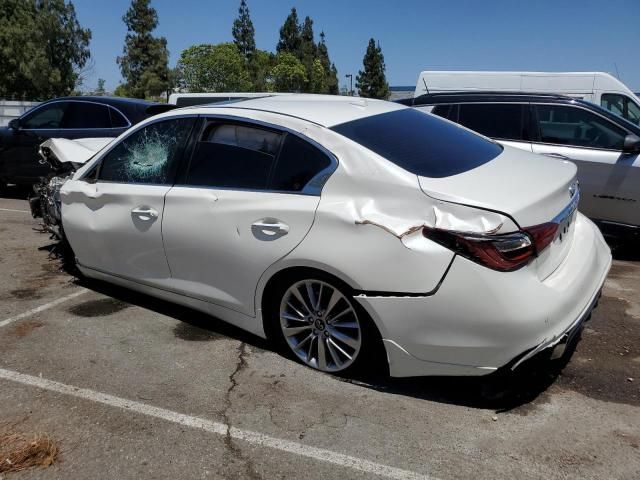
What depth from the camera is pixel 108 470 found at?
269 cm

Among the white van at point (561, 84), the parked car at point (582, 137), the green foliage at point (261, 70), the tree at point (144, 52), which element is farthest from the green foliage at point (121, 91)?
the parked car at point (582, 137)

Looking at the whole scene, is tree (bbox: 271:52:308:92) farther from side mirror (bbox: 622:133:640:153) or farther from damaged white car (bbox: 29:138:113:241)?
damaged white car (bbox: 29:138:113:241)

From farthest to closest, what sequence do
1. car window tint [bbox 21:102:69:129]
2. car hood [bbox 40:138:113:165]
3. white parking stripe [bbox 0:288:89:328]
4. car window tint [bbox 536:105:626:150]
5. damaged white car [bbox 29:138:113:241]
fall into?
car window tint [bbox 21:102:69:129]
car window tint [bbox 536:105:626:150]
car hood [bbox 40:138:113:165]
damaged white car [bbox 29:138:113:241]
white parking stripe [bbox 0:288:89:328]

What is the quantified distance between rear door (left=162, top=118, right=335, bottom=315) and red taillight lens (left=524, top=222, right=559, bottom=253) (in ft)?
3.81

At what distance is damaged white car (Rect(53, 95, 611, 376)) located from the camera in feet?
9.37

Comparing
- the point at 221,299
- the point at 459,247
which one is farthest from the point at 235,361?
the point at 459,247

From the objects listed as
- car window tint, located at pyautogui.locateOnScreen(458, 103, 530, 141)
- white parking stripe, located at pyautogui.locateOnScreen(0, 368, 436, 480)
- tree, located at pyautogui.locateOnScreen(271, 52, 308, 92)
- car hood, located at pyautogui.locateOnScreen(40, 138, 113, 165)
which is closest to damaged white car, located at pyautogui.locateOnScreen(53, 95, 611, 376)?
white parking stripe, located at pyautogui.locateOnScreen(0, 368, 436, 480)

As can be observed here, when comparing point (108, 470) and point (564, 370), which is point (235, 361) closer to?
point (108, 470)

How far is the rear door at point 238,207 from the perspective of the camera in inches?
134

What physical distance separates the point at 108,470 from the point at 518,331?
6.72 feet

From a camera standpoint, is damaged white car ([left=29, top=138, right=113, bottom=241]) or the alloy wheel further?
damaged white car ([left=29, top=138, right=113, bottom=241])

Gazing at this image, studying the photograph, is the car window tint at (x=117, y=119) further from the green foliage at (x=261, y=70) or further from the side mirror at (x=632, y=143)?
the green foliage at (x=261, y=70)

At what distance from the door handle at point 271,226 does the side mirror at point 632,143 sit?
171 inches

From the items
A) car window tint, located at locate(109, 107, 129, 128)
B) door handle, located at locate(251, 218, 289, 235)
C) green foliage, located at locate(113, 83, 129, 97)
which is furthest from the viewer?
green foliage, located at locate(113, 83, 129, 97)
